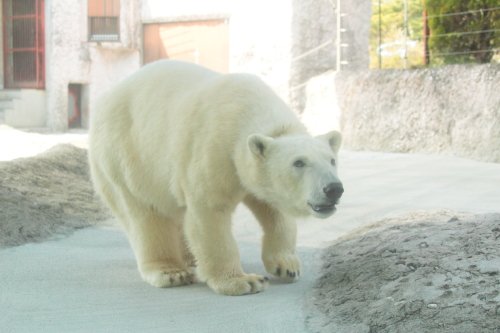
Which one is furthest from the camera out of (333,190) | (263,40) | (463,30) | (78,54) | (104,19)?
(104,19)

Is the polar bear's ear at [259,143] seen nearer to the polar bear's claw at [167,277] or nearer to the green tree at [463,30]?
the polar bear's claw at [167,277]

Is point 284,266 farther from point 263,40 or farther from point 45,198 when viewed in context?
point 263,40

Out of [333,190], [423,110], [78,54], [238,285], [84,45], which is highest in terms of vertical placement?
[84,45]

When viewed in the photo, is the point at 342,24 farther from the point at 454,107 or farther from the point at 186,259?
the point at 186,259

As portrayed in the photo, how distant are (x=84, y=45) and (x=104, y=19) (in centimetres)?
97

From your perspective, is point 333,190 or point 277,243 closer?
point 333,190

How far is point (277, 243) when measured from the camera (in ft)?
14.3

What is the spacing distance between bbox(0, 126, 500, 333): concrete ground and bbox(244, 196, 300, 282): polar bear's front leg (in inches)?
3.7

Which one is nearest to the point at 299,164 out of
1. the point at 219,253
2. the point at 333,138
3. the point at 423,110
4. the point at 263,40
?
the point at 333,138

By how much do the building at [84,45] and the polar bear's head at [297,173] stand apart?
12.8 m

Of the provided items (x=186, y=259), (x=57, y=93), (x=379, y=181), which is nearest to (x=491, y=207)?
(x=379, y=181)

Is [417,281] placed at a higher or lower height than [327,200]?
lower

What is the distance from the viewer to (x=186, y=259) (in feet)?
16.0

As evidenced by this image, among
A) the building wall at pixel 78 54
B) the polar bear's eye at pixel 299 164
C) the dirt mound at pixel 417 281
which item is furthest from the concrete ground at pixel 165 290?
the building wall at pixel 78 54
